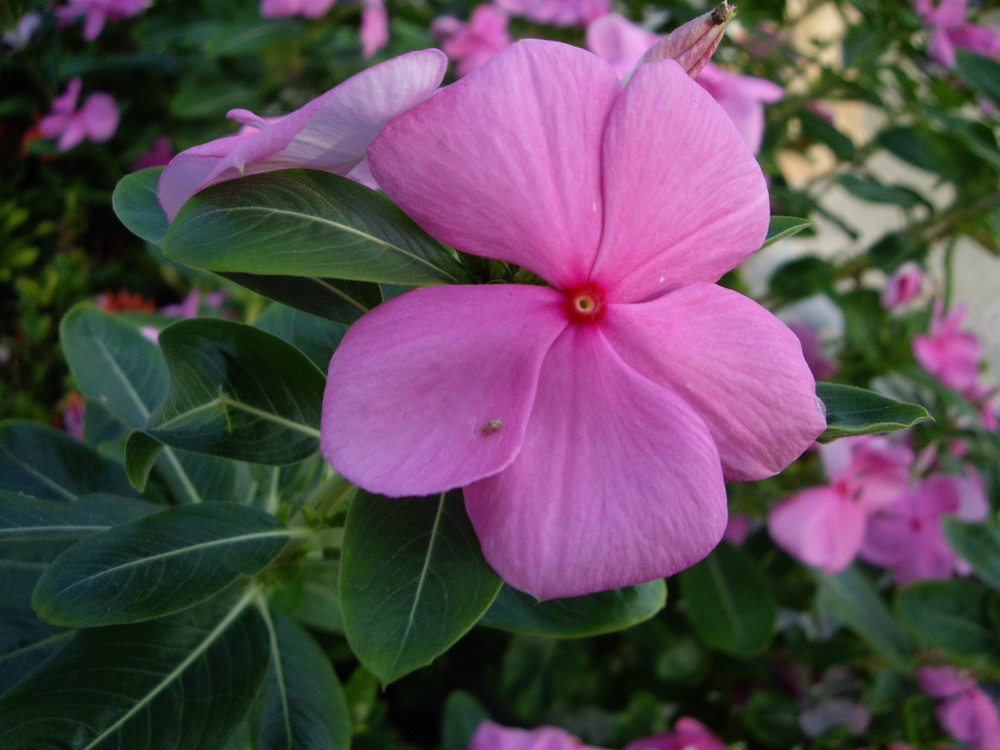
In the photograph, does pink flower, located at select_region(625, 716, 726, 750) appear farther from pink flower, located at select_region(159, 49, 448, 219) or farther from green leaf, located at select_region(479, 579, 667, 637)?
pink flower, located at select_region(159, 49, 448, 219)

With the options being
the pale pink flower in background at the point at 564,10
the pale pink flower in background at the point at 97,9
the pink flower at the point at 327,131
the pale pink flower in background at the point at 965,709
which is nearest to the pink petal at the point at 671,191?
the pink flower at the point at 327,131

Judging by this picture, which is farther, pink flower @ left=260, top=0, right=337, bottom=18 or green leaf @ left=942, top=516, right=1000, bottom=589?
pink flower @ left=260, top=0, right=337, bottom=18

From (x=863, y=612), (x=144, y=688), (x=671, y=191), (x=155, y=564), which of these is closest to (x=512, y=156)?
(x=671, y=191)

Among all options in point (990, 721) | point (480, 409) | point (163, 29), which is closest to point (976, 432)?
point (990, 721)

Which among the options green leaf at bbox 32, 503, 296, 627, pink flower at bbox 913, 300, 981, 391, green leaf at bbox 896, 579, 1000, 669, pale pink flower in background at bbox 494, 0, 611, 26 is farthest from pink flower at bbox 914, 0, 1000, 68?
green leaf at bbox 32, 503, 296, 627

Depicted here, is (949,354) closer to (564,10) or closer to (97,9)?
(564,10)

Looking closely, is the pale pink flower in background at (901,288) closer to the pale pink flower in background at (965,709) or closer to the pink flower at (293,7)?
the pale pink flower in background at (965,709)
